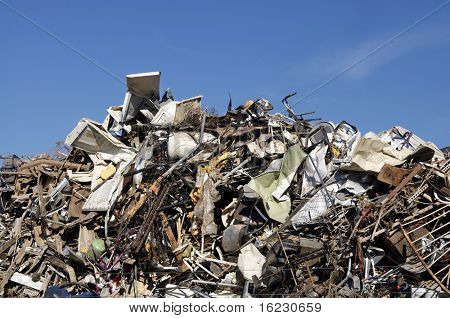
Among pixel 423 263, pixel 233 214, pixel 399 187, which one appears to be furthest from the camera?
pixel 233 214

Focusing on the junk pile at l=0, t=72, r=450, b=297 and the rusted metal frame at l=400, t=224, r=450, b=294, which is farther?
the junk pile at l=0, t=72, r=450, b=297

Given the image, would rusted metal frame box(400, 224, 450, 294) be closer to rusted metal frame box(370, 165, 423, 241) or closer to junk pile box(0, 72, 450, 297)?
junk pile box(0, 72, 450, 297)

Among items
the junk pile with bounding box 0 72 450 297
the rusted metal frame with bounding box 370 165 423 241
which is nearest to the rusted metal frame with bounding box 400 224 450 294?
the junk pile with bounding box 0 72 450 297

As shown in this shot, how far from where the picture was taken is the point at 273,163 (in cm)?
958

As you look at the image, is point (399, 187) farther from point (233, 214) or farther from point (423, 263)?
point (233, 214)

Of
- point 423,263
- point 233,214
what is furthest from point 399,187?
point 233,214

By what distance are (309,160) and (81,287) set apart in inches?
174

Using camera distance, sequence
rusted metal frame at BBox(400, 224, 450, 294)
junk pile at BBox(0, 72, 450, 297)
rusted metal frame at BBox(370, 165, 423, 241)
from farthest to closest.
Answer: rusted metal frame at BBox(370, 165, 423, 241) < junk pile at BBox(0, 72, 450, 297) < rusted metal frame at BBox(400, 224, 450, 294)

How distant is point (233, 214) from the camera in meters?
9.23

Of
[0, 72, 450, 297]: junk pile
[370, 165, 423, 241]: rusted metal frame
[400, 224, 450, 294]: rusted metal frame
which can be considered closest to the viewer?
[400, 224, 450, 294]: rusted metal frame

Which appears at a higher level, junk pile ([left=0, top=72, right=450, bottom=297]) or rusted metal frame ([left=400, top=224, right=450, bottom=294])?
junk pile ([left=0, top=72, right=450, bottom=297])

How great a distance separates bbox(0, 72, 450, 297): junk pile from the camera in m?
8.34

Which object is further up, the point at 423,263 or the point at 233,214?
the point at 233,214
